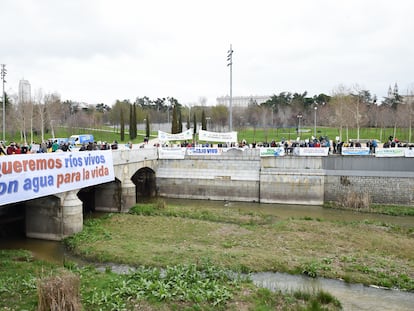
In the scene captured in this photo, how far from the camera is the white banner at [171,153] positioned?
36125mm

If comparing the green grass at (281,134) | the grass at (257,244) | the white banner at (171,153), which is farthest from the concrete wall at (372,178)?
the green grass at (281,134)

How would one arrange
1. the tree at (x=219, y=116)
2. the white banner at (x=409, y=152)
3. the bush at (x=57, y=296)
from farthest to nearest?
the tree at (x=219, y=116)
the white banner at (x=409, y=152)
the bush at (x=57, y=296)

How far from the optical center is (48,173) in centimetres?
1902

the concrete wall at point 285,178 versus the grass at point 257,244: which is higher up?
the concrete wall at point 285,178

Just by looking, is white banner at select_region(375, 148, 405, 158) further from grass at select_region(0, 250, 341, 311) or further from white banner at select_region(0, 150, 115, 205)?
white banner at select_region(0, 150, 115, 205)

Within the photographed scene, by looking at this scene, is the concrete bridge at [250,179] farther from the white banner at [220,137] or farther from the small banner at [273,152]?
the white banner at [220,137]

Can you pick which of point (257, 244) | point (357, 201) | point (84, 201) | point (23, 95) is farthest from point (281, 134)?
point (257, 244)

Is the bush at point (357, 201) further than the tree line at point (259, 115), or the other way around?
the tree line at point (259, 115)

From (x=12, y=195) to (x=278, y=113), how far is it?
73.0 metres

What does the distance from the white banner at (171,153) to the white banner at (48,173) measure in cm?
1162

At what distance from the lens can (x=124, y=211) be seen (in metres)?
28.0

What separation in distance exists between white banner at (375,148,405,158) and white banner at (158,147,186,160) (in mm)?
17876

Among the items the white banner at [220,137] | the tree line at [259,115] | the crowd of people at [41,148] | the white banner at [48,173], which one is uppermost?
the tree line at [259,115]

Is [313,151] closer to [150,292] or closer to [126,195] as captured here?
[126,195]
